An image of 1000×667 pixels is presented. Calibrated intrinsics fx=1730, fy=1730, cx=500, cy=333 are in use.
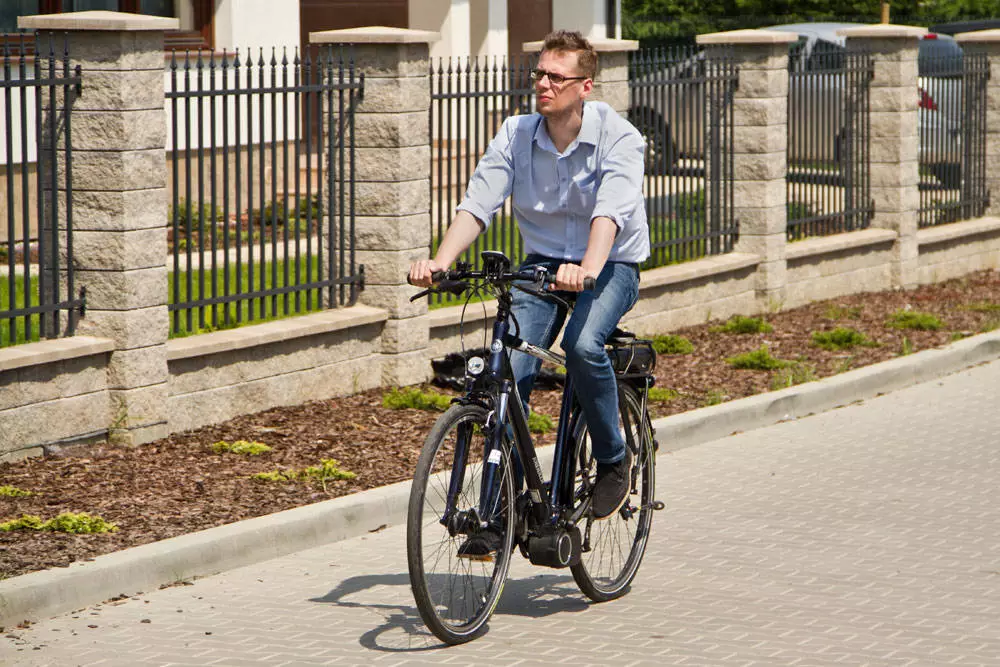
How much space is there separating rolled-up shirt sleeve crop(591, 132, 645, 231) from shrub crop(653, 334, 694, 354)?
20.1ft

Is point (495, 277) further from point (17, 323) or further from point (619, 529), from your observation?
point (17, 323)

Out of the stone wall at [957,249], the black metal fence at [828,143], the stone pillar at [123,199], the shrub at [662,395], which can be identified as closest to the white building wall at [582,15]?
the stone wall at [957,249]

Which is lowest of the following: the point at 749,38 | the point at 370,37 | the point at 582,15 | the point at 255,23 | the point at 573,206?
the point at 573,206

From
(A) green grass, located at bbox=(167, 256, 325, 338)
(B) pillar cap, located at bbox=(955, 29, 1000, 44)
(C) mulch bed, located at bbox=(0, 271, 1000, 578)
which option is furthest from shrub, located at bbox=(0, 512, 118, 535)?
(B) pillar cap, located at bbox=(955, 29, 1000, 44)

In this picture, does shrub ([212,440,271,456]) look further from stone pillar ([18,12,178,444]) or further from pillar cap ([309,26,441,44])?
pillar cap ([309,26,441,44])

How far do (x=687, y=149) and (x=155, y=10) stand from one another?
18.6 feet

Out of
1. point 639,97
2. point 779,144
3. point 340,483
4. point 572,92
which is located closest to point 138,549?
point 340,483

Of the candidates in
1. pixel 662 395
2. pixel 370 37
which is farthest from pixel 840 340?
pixel 370 37

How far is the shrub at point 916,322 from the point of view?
13.2m

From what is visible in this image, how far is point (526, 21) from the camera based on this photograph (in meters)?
24.4

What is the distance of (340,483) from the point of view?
783 centimetres

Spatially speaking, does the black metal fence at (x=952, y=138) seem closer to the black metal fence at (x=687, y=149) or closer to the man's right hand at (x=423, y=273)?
the black metal fence at (x=687, y=149)

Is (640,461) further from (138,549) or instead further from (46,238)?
(46,238)

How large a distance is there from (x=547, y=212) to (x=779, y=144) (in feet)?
27.5
